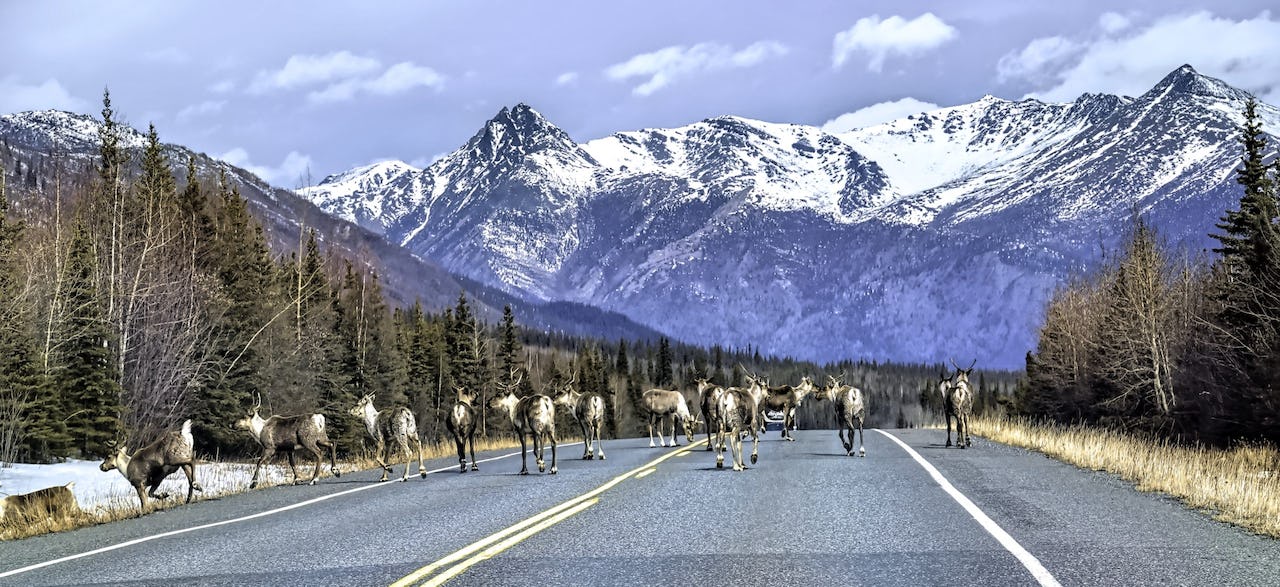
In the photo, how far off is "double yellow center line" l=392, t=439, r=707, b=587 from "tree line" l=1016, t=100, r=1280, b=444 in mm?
30678

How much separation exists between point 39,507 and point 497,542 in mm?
8080

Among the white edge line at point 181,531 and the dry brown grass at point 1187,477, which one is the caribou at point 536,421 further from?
the dry brown grass at point 1187,477

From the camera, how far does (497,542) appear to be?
33.4 ft

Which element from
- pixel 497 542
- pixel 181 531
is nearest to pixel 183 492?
pixel 181 531

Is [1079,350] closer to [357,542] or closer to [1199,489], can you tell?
[1199,489]

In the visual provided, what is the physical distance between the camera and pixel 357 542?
10648 mm

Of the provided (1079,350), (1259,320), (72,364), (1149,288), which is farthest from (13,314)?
(1079,350)

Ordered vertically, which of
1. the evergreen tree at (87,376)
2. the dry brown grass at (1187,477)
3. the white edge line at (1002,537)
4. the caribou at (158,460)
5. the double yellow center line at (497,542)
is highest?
the evergreen tree at (87,376)

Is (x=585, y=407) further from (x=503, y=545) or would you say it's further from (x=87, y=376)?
(x=87, y=376)

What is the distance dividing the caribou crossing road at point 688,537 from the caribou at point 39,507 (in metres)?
0.84

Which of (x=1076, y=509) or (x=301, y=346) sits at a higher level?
(x=301, y=346)

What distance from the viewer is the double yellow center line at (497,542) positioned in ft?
27.4

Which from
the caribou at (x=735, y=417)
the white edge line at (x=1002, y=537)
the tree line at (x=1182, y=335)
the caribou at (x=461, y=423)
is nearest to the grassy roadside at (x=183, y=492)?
the caribou at (x=461, y=423)

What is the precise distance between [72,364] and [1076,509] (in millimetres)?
29022
